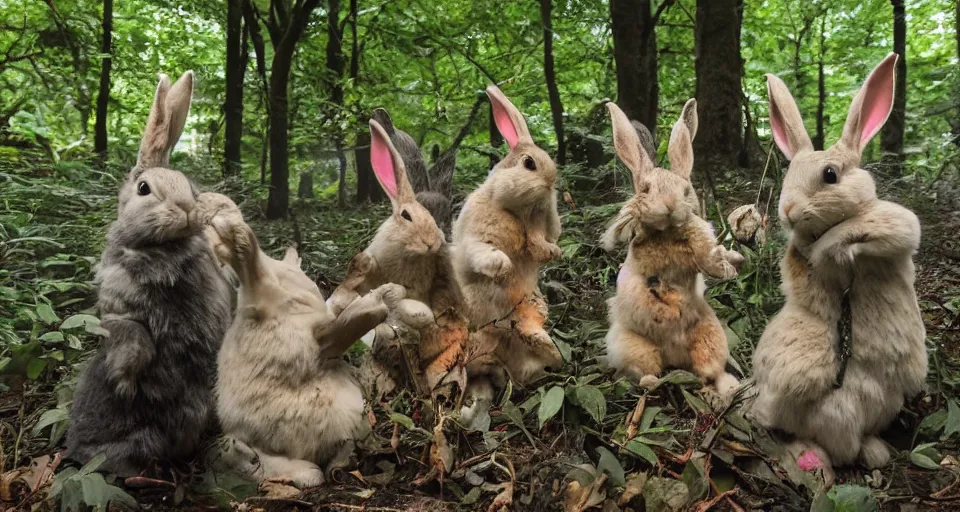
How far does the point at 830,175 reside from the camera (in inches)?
52.1

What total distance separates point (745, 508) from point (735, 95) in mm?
1608

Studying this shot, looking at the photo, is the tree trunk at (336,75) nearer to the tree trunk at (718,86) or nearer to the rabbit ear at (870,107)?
the tree trunk at (718,86)

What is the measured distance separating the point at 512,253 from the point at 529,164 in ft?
0.73

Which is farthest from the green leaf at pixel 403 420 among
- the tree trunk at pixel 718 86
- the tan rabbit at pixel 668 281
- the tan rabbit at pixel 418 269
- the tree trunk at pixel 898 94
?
the tree trunk at pixel 898 94

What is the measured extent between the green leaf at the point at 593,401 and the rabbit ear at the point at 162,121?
1.02m

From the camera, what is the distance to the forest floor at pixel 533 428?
1.25 m

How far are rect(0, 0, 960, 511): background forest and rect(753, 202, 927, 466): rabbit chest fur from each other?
0.09 metres

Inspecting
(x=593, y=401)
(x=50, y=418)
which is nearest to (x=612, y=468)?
(x=593, y=401)

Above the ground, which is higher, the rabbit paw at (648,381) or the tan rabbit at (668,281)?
the tan rabbit at (668,281)

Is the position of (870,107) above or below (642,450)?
above

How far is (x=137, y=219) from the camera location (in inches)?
52.7

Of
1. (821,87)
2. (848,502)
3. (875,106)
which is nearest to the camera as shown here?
(848,502)

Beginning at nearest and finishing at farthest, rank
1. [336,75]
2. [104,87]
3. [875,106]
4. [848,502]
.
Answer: [848,502], [875,106], [104,87], [336,75]

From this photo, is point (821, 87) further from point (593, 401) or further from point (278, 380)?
point (278, 380)
